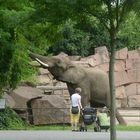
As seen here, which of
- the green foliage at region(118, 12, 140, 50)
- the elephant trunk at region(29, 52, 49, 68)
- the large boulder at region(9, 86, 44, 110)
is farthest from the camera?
the green foliage at region(118, 12, 140, 50)

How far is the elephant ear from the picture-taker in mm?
30891

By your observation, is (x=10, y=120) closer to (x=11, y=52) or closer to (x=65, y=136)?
(x=11, y=52)

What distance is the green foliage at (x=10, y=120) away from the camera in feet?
89.9

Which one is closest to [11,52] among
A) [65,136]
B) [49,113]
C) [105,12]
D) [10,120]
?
[10,120]

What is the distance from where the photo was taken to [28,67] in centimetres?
2970

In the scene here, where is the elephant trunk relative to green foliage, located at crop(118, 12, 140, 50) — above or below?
below

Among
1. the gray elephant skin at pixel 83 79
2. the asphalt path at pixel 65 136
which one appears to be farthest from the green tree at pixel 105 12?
the gray elephant skin at pixel 83 79

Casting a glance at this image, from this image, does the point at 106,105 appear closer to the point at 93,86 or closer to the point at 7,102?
the point at 93,86

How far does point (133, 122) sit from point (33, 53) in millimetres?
6667

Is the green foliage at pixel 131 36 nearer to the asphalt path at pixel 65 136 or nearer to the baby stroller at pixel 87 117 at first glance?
the baby stroller at pixel 87 117

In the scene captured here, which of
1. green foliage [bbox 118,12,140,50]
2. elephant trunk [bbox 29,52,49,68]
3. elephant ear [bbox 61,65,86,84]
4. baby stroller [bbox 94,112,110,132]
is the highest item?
green foliage [bbox 118,12,140,50]

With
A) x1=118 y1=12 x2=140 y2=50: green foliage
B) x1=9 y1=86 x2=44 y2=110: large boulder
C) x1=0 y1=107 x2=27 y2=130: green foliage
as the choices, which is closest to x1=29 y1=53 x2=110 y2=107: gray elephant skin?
x1=9 y1=86 x2=44 y2=110: large boulder

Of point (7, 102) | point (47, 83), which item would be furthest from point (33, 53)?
point (47, 83)

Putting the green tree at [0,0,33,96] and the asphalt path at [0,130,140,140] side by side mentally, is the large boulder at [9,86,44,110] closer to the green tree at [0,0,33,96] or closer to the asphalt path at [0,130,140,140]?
the green tree at [0,0,33,96]
